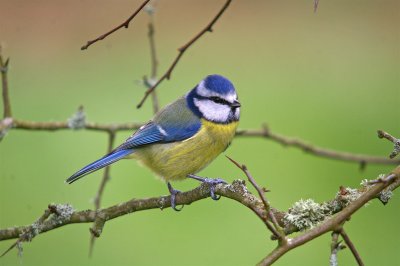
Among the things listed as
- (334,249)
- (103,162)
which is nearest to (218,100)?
(103,162)

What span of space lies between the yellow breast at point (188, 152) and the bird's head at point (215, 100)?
0.04 m

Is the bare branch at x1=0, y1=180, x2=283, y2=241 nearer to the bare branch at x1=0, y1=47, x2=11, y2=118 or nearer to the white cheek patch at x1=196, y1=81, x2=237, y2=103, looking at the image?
the bare branch at x1=0, y1=47, x2=11, y2=118

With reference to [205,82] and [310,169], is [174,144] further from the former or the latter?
[310,169]

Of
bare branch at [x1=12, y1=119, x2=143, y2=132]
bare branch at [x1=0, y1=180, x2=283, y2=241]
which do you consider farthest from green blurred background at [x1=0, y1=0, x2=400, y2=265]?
bare branch at [x1=0, y1=180, x2=283, y2=241]

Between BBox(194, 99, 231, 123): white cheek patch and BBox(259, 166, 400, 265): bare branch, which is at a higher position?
BBox(259, 166, 400, 265): bare branch

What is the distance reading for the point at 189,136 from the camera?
2.58 meters

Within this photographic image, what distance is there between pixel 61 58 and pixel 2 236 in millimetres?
4565

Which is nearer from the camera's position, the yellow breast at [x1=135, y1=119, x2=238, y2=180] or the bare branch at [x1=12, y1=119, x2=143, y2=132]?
the bare branch at [x1=12, y1=119, x2=143, y2=132]

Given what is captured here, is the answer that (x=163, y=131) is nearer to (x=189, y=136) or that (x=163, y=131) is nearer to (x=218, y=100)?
(x=189, y=136)

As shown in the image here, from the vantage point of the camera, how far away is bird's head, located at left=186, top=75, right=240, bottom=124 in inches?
100

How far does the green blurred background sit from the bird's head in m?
0.29

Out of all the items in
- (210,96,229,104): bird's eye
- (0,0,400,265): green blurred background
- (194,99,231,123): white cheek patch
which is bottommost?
(0,0,400,265): green blurred background

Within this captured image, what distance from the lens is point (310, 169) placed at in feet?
14.0

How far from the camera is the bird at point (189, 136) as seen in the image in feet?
8.29
